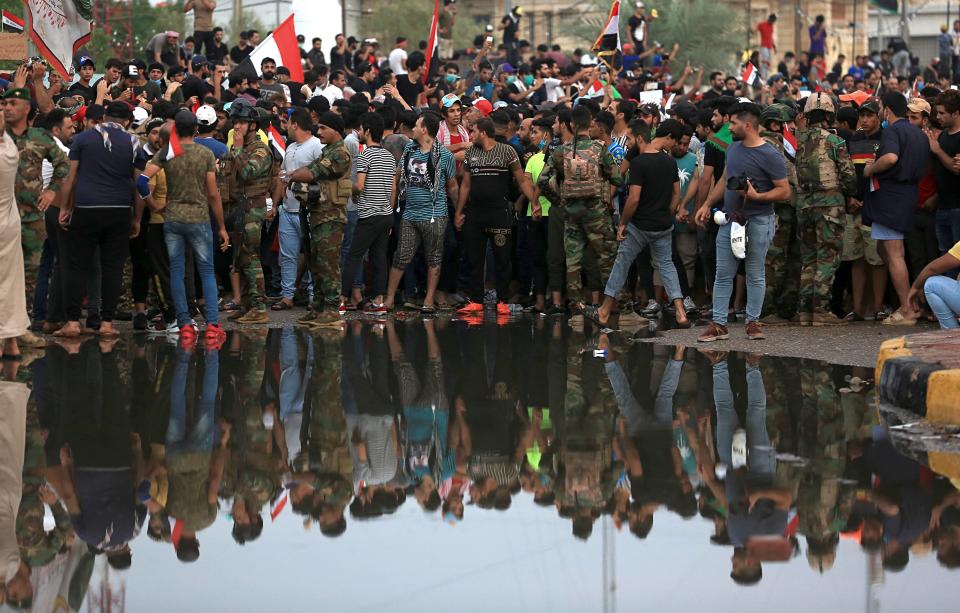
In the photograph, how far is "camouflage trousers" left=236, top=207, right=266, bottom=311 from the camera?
14680 millimetres

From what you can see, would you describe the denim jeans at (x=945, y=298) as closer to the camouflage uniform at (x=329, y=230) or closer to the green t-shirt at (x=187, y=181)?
the camouflage uniform at (x=329, y=230)

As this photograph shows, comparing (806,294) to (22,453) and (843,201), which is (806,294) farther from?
(22,453)

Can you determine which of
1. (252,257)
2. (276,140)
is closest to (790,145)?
(252,257)

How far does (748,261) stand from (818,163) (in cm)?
136

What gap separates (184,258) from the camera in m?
13.7

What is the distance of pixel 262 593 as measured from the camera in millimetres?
5926

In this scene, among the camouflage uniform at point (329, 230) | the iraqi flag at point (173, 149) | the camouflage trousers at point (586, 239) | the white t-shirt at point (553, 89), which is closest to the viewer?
the iraqi flag at point (173, 149)

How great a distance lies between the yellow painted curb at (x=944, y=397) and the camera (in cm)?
868

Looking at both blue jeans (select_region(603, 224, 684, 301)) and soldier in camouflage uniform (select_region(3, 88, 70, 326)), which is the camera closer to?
blue jeans (select_region(603, 224, 684, 301))

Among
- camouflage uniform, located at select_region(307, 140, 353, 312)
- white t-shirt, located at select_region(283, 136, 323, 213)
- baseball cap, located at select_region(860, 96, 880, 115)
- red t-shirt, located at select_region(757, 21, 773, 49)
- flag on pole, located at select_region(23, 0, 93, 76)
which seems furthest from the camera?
red t-shirt, located at select_region(757, 21, 773, 49)

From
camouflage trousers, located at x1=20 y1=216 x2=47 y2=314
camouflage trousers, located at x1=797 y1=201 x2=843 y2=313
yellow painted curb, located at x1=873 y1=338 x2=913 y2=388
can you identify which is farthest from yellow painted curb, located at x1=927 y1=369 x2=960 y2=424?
camouflage trousers, located at x1=20 y1=216 x2=47 y2=314

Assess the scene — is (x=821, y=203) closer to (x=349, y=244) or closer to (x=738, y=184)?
(x=738, y=184)

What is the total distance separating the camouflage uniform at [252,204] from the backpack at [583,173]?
2.75 m

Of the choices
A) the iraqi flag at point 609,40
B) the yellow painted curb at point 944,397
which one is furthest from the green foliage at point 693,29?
the yellow painted curb at point 944,397
